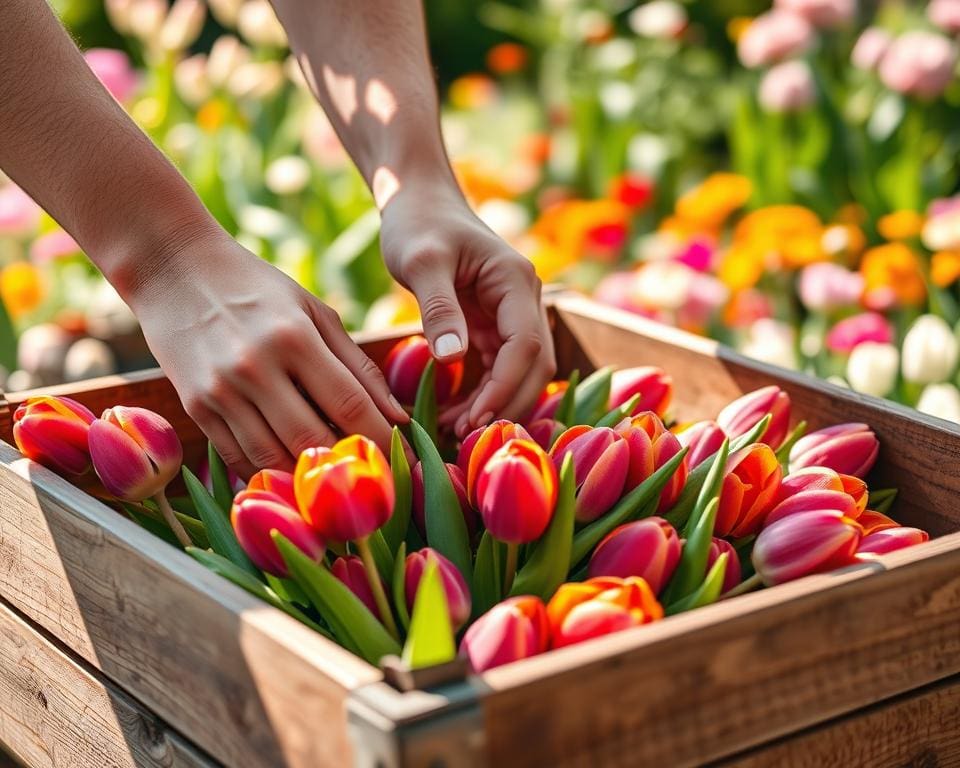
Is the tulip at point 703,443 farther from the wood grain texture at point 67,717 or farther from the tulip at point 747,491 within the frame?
the wood grain texture at point 67,717

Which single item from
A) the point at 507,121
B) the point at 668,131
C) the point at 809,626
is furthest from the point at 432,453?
the point at 507,121

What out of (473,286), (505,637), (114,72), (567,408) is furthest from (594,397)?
(114,72)

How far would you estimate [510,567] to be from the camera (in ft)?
3.19

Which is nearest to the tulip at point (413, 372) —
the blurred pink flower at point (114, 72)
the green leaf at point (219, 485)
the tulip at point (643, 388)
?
the tulip at point (643, 388)

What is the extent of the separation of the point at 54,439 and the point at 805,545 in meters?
0.63

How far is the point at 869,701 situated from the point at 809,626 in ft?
0.31

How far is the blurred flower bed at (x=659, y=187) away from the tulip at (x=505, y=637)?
1.00m

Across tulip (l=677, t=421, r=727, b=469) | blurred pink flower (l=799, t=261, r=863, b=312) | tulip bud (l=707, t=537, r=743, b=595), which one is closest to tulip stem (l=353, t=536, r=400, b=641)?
tulip bud (l=707, t=537, r=743, b=595)

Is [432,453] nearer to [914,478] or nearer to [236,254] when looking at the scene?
[236,254]

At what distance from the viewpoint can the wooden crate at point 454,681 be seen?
0.75 m

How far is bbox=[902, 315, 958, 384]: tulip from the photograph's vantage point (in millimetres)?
1729

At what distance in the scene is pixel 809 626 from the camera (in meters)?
0.85

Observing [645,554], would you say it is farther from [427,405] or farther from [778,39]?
[778,39]

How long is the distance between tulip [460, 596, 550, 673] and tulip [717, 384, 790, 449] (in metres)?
0.50
